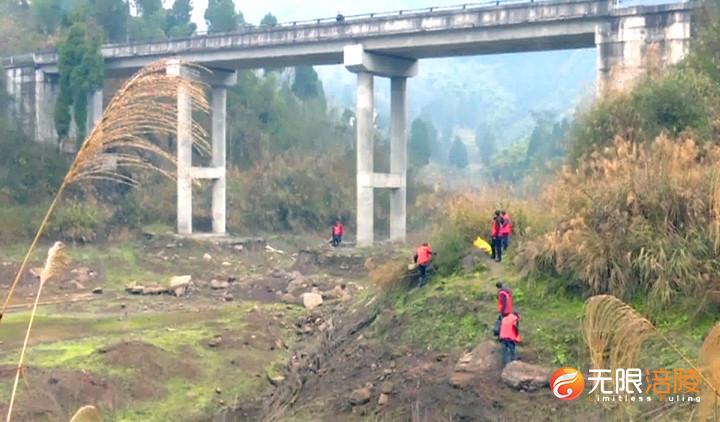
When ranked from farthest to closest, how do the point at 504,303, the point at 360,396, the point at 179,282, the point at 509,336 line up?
the point at 179,282 < the point at 360,396 < the point at 504,303 < the point at 509,336

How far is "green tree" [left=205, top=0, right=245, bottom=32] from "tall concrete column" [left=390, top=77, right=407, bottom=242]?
2382 centimetres

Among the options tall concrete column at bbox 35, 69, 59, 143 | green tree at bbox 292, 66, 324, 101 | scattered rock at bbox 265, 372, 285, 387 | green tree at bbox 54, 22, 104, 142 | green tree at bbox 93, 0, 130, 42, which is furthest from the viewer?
green tree at bbox 292, 66, 324, 101

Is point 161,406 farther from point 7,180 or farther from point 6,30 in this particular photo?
point 6,30

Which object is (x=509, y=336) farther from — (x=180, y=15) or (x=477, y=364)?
(x=180, y=15)

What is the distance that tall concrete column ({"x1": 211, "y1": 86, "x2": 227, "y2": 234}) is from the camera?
4481cm

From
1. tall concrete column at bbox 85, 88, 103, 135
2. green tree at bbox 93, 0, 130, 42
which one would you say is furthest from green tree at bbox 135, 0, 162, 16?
tall concrete column at bbox 85, 88, 103, 135

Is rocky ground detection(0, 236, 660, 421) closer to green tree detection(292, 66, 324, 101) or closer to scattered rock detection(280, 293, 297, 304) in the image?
scattered rock detection(280, 293, 297, 304)

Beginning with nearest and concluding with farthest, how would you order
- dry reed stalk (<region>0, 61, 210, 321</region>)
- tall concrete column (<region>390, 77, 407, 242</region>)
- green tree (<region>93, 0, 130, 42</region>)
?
dry reed stalk (<region>0, 61, 210, 321</region>) < tall concrete column (<region>390, 77, 407, 242</region>) < green tree (<region>93, 0, 130, 42</region>)

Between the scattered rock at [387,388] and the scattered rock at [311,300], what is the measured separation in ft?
41.4

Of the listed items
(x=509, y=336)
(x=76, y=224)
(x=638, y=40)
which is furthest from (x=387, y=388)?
(x=76, y=224)

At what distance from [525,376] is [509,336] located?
2.44ft

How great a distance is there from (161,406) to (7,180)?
96.8 feet

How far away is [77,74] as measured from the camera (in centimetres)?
4438

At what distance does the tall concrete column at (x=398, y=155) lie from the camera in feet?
134
